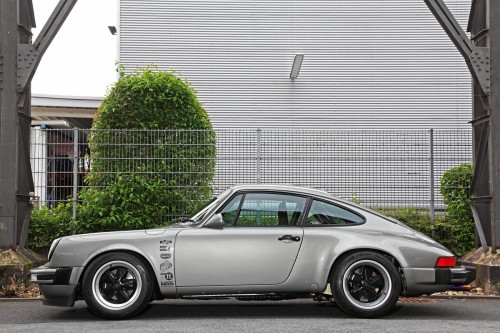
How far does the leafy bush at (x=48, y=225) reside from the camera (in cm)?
1063

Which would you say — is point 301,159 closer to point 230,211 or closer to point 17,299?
point 230,211

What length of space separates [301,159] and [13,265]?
466cm

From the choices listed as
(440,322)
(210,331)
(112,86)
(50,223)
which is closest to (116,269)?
(210,331)

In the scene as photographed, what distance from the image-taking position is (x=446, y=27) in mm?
9844

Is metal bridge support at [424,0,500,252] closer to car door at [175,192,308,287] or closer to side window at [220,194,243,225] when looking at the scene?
car door at [175,192,308,287]

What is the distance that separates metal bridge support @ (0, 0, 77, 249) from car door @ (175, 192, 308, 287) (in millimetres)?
3618

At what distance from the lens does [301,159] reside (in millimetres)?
11320

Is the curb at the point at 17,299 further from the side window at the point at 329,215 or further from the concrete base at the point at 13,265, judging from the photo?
the side window at the point at 329,215

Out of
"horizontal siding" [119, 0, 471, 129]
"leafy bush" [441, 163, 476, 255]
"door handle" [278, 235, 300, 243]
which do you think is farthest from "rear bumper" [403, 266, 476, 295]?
"horizontal siding" [119, 0, 471, 129]

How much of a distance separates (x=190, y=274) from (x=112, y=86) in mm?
5579

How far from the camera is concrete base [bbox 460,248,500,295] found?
29.7 feet

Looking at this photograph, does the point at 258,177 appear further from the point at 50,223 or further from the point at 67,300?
the point at 67,300

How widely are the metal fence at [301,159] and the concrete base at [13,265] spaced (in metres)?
1.74

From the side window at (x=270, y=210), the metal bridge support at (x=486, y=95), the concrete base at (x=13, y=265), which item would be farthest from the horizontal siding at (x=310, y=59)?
the side window at (x=270, y=210)
